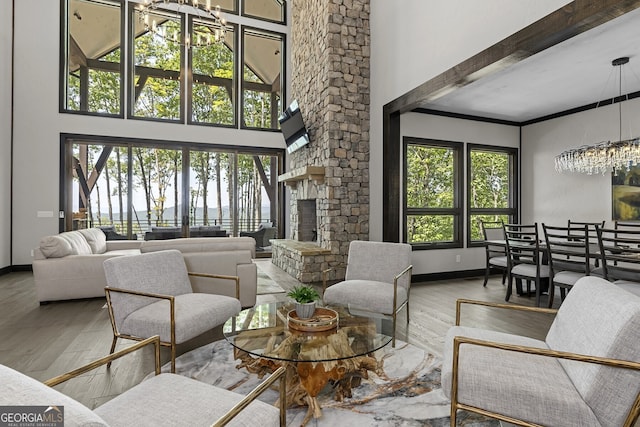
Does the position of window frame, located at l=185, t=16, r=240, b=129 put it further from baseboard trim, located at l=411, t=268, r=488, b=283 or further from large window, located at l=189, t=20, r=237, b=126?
baseboard trim, located at l=411, t=268, r=488, b=283

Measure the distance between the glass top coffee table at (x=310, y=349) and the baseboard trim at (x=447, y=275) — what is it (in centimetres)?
321

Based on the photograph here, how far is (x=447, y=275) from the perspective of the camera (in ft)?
18.9

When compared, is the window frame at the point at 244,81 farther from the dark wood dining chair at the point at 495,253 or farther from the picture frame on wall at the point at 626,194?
the picture frame on wall at the point at 626,194

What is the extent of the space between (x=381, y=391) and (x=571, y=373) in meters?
1.03

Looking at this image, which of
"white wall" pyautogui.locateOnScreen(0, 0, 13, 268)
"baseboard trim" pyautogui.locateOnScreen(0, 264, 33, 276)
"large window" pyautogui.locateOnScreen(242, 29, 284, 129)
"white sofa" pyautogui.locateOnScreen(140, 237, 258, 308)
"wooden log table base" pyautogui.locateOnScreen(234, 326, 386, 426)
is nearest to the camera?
"wooden log table base" pyautogui.locateOnScreen(234, 326, 386, 426)

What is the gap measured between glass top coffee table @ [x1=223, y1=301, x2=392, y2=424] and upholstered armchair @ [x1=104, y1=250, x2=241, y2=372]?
25 centimetres

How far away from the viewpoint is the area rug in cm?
187

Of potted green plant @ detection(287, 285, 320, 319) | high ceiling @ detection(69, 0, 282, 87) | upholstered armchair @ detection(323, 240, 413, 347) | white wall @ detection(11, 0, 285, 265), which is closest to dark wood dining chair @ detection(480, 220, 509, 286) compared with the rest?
upholstered armchair @ detection(323, 240, 413, 347)

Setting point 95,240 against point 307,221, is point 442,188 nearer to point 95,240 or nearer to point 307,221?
point 307,221

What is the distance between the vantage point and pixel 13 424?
0.77 metres

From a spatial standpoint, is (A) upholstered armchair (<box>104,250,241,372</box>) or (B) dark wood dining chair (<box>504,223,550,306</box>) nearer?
(A) upholstered armchair (<box>104,250,241,372</box>)

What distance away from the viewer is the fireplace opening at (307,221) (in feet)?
21.5

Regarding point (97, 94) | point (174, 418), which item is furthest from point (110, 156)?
point (174, 418)

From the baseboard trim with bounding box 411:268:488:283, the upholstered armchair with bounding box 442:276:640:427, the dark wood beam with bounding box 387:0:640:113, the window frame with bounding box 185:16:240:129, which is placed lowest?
the baseboard trim with bounding box 411:268:488:283
